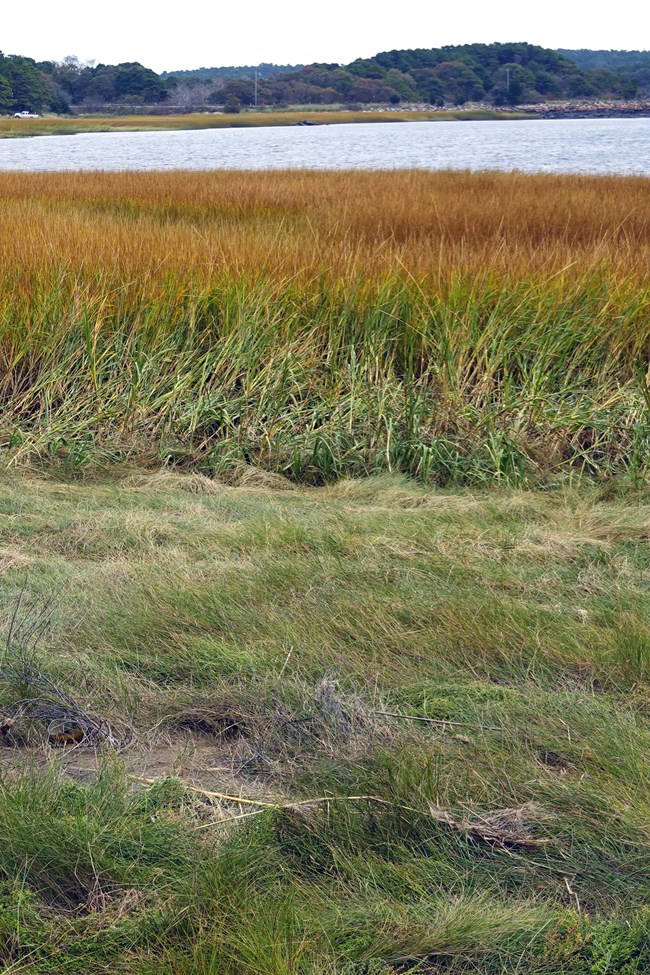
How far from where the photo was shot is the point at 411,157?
34.4 meters

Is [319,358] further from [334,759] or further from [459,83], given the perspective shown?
[459,83]

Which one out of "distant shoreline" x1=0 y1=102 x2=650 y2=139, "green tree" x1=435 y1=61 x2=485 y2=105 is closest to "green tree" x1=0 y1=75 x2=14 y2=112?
"distant shoreline" x1=0 y1=102 x2=650 y2=139

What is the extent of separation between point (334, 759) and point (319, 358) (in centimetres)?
373

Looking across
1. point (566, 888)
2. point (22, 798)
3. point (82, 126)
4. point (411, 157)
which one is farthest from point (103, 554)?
point (82, 126)

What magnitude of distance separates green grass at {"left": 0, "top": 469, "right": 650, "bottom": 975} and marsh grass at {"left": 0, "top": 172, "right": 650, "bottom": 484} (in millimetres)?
1413

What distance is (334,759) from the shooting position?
1.91m

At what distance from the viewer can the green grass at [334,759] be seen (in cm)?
150

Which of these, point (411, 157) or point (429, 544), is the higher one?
point (411, 157)

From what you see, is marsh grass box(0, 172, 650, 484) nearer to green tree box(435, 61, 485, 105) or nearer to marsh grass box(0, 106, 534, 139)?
marsh grass box(0, 106, 534, 139)

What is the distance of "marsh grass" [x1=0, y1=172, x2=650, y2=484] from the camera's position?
4.72 metres

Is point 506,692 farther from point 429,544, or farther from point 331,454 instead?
point 331,454

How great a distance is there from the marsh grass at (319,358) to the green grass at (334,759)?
141cm

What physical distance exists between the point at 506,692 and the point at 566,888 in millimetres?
641

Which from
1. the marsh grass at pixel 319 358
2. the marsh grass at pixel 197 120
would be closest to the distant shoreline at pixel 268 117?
the marsh grass at pixel 197 120
